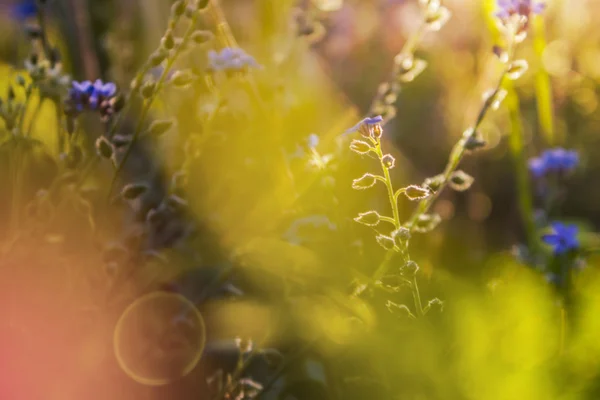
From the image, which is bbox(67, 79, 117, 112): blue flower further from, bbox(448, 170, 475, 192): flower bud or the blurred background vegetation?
bbox(448, 170, 475, 192): flower bud

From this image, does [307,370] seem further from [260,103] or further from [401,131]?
[401,131]

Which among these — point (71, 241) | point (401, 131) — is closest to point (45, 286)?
point (71, 241)

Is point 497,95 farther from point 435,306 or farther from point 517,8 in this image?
point 435,306

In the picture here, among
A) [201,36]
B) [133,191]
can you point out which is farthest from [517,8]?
[133,191]

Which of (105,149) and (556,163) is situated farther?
(556,163)

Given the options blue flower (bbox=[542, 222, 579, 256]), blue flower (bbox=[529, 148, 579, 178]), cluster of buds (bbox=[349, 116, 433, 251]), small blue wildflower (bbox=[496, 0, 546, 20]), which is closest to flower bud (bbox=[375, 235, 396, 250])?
cluster of buds (bbox=[349, 116, 433, 251])

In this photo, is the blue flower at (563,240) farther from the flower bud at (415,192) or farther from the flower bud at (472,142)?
the flower bud at (415,192)
